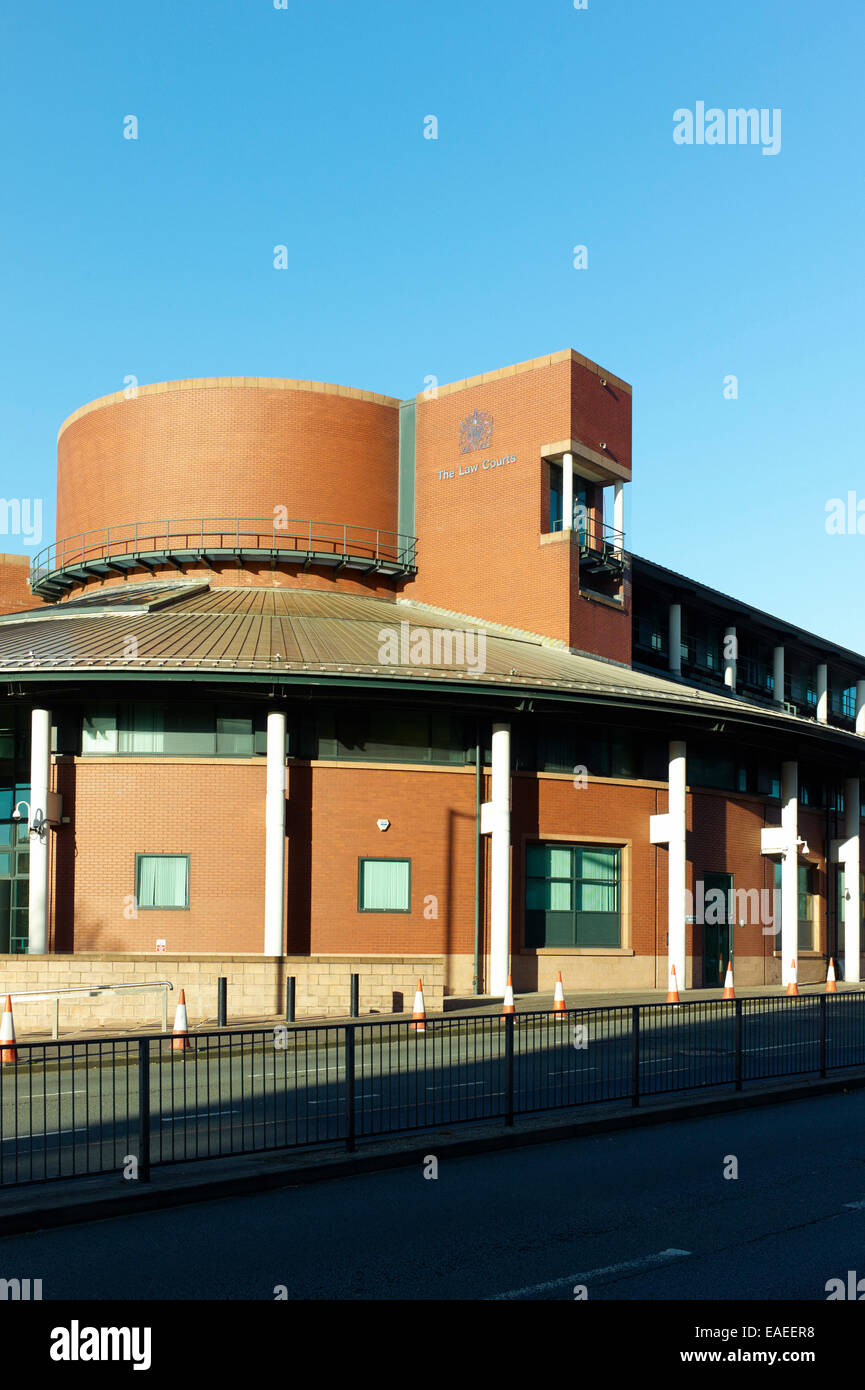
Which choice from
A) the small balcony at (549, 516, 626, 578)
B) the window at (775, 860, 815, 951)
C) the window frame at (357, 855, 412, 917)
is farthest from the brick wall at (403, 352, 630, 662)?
the window at (775, 860, 815, 951)

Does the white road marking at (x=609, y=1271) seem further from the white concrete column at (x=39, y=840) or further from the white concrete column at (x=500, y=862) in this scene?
the white concrete column at (x=500, y=862)

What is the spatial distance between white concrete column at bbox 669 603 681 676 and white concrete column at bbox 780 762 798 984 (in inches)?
266

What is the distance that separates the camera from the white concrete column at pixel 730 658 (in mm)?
49469

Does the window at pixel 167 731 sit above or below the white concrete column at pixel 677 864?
above

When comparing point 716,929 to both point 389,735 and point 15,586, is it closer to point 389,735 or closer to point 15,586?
point 389,735

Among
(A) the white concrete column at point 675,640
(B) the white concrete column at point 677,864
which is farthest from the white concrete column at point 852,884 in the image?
(B) the white concrete column at point 677,864

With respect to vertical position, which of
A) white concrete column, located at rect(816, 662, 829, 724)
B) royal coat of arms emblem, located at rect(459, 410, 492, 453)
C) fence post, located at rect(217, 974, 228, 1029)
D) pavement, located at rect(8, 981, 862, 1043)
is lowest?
pavement, located at rect(8, 981, 862, 1043)

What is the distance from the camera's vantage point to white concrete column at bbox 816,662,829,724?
56.8 m

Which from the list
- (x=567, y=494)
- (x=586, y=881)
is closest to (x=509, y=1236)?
(x=586, y=881)

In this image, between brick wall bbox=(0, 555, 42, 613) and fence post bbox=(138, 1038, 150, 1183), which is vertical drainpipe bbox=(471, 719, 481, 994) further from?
fence post bbox=(138, 1038, 150, 1183)

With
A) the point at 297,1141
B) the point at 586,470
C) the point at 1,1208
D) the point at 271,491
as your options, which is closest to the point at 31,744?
the point at 271,491

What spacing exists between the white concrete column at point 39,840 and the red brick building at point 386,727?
0.07 metres

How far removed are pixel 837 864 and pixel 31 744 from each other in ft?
86.0
